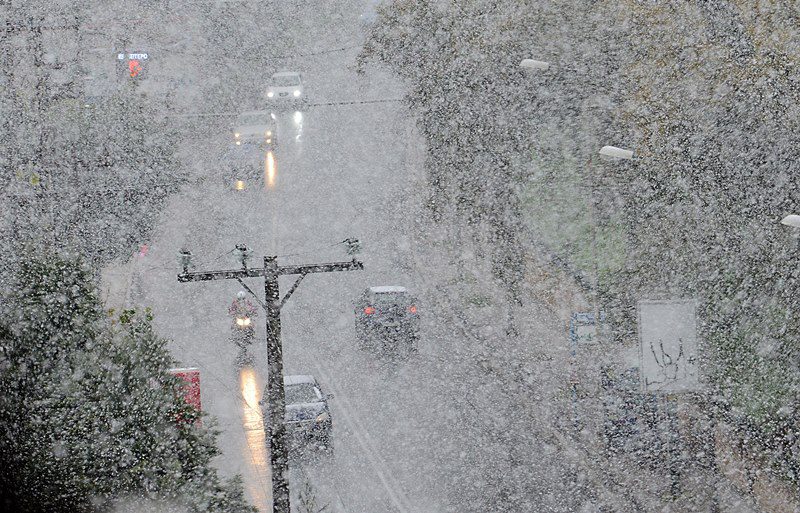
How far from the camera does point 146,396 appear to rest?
674cm

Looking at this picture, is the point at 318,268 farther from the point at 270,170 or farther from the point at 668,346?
the point at 270,170

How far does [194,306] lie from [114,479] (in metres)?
15.9

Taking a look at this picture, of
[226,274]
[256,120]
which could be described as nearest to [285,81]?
[256,120]

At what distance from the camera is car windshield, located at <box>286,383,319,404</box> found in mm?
12750

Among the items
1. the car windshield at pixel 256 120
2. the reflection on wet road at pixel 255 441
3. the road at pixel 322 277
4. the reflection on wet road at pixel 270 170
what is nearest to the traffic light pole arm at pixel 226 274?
the road at pixel 322 277

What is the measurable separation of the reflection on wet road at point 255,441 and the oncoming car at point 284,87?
12.7m

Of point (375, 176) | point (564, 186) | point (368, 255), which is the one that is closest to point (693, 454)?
point (564, 186)

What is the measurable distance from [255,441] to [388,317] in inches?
210

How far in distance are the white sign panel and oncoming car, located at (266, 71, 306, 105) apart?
1905 cm

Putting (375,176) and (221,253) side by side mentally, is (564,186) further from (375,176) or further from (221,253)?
(375,176)

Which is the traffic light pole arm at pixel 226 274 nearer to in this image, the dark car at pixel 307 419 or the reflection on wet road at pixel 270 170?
the dark car at pixel 307 419

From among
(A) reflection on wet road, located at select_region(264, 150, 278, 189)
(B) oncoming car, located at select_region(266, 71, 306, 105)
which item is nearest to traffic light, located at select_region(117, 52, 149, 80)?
(A) reflection on wet road, located at select_region(264, 150, 278, 189)

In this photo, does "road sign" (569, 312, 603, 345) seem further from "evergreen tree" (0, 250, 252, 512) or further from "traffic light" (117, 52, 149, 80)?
"traffic light" (117, 52, 149, 80)

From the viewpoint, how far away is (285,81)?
27625mm
